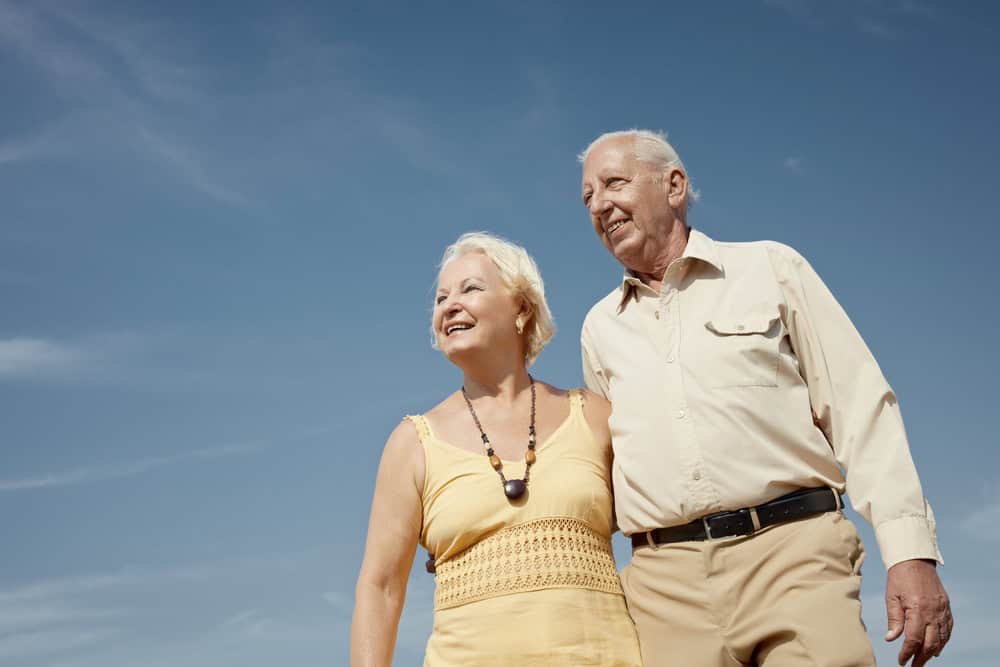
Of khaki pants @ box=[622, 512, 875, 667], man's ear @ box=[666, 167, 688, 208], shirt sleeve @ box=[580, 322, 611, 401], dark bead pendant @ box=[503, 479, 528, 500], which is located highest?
man's ear @ box=[666, 167, 688, 208]

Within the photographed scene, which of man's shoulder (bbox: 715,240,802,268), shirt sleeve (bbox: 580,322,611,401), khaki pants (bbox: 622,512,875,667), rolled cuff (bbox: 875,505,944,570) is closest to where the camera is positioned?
khaki pants (bbox: 622,512,875,667)

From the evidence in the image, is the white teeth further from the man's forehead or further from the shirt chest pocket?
the shirt chest pocket

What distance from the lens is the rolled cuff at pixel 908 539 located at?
12.0ft

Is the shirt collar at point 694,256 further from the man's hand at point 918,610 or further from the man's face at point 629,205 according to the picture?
the man's hand at point 918,610

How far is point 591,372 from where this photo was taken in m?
4.48

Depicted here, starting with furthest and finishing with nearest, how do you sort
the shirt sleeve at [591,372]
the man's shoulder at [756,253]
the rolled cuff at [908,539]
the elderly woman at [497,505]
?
the shirt sleeve at [591,372] → the man's shoulder at [756,253] → the elderly woman at [497,505] → the rolled cuff at [908,539]

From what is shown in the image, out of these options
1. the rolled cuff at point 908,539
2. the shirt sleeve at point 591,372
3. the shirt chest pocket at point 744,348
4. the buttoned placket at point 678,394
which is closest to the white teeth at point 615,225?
the buttoned placket at point 678,394

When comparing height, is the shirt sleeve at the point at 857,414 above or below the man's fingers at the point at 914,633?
above

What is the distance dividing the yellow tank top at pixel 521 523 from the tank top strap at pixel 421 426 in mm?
53

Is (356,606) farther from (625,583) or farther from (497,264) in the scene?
(497,264)

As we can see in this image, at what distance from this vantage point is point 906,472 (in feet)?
12.4

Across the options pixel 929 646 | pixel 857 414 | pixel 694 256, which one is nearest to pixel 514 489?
pixel 694 256

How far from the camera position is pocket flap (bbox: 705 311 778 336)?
392cm

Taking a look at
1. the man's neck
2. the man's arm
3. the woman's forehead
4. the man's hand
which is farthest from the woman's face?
the man's hand
